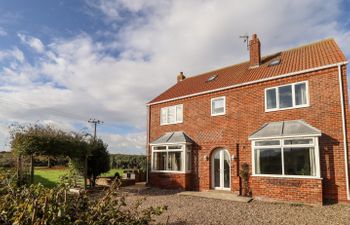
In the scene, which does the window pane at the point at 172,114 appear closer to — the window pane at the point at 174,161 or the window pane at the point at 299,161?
the window pane at the point at 174,161

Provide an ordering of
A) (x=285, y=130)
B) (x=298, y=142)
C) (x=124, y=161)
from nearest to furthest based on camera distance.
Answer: (x=298, y=142) → (x=285, y=130) → (x=124, y=161)

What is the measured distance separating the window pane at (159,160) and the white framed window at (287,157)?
267 inches

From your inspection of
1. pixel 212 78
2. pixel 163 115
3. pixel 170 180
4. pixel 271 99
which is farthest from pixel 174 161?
pixel 271 99

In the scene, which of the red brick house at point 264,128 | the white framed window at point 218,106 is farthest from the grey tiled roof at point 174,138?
the white framed window at point 218,106

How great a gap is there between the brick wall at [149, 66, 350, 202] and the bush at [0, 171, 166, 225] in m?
11.4

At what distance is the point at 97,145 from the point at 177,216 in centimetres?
1104

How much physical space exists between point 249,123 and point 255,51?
5.44 m

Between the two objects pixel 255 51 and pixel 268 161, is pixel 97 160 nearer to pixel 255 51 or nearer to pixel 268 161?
pixel 268 161

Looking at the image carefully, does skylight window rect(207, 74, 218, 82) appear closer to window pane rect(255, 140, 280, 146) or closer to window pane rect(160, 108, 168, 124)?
window pane rect(160, 108, 168, 124)

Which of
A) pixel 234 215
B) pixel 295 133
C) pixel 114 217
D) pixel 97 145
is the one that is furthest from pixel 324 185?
pixel 97 145

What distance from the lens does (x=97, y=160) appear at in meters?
19.1

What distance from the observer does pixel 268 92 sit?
1482cm

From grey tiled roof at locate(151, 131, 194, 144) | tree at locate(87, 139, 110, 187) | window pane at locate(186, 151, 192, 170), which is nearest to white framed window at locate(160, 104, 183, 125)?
grey tiled roof at locate(151, 131, 194, 144)

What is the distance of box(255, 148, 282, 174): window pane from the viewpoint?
43.3 feet
